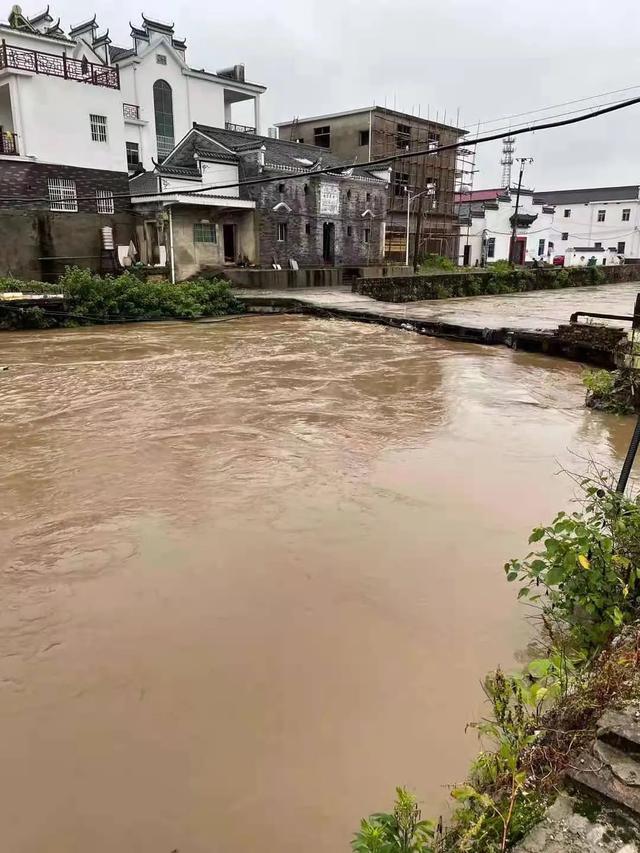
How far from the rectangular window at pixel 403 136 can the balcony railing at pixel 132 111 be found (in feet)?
51.6

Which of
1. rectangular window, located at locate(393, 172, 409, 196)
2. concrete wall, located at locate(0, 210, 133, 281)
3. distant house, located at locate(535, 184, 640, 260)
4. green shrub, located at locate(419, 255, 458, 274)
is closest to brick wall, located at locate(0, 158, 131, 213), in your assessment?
concrete wall, located at locate(0, 210, 133, 281)

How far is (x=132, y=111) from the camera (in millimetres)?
27969

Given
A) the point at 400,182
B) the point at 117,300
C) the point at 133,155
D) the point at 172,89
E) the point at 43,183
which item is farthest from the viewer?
the point at 400,182

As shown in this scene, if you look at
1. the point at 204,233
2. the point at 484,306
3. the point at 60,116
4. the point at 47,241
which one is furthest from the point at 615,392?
the point at 60,116

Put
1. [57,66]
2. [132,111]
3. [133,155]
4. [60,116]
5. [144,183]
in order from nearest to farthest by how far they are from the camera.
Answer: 1. [57,66]
2. [60,116]
3. [144,183]
4. [132,111]
5. [133,155]

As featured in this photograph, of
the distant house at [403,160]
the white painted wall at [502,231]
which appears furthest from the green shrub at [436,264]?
the white painted wall at [502,231]

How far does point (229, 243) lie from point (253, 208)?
2.19 meters

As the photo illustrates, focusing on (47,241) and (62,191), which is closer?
(47,241)

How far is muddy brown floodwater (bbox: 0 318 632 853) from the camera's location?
121 inches

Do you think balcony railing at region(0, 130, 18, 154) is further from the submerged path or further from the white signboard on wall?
the white signboard on wall

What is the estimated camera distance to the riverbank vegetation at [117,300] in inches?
752

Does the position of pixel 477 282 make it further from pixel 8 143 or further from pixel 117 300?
pixel 8 143

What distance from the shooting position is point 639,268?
4147cm

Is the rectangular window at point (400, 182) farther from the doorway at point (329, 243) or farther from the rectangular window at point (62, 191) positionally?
the rectangular window at point (62, 191)
